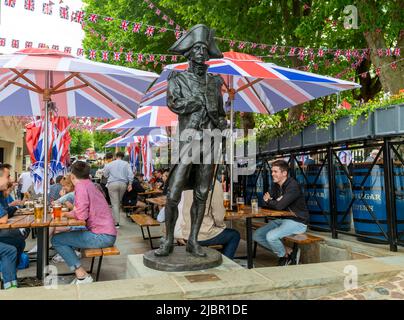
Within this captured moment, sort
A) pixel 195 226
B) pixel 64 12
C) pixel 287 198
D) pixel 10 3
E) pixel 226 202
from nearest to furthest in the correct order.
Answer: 1. pixel 195 226
2. pixel 287 198
3. pixel 226 202
4. pixel 10 3
5. pixel 64 12

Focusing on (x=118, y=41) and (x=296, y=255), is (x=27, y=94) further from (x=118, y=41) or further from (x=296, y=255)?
(x=118, y=41)

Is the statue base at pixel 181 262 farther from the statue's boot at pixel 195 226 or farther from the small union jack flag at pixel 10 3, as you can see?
the small union jack flag at pixel 10 3

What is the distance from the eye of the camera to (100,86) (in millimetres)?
6590

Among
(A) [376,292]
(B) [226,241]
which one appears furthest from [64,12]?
(A) [376,292]

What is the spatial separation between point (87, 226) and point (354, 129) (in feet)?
12.1

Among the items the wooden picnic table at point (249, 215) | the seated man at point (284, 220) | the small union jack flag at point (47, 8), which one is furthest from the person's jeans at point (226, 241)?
the small union jack flag at point (47, 8)

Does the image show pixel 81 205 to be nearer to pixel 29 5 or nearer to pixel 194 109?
pixel 194 109

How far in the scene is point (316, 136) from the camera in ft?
20.6

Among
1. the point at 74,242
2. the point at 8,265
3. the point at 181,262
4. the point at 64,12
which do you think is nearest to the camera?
the point at 181,262

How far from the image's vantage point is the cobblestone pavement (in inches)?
142

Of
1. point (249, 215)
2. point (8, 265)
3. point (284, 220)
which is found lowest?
point (8, 265)

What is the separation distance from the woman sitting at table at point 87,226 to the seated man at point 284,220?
207 cm

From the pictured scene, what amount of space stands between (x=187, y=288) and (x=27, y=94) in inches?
223

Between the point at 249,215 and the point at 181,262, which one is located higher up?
the point at 249,215
